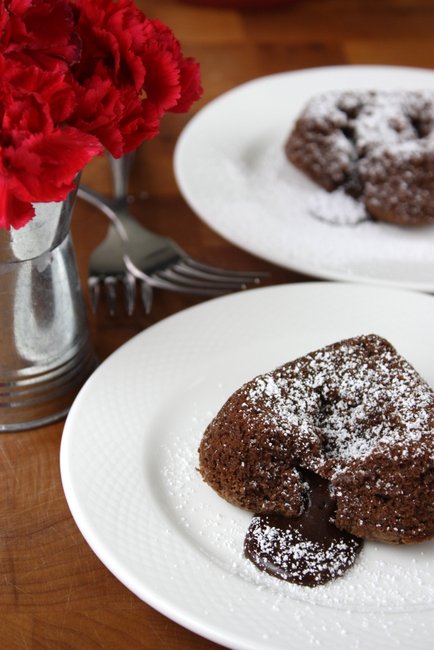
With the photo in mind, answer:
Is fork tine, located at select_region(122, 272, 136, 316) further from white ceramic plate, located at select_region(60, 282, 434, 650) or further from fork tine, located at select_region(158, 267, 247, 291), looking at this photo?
white ceramic plate, located at select_region(60, 282, 434, 650)

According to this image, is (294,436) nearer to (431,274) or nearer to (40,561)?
(40,561)

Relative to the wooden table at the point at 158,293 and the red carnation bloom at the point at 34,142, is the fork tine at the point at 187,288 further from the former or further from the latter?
the red carnation bloom at the point at 34,142

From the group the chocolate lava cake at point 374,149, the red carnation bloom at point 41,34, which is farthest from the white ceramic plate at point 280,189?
the red carnation bloom at point 41,34

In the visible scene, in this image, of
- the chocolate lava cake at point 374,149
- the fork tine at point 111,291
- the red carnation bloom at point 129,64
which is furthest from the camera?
the chocolate lava cake at point 374,149

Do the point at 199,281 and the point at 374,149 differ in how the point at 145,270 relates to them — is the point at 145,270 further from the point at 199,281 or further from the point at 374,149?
the point at 374,149

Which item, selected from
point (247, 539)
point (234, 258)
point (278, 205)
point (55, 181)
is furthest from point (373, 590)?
point (278, 205)
